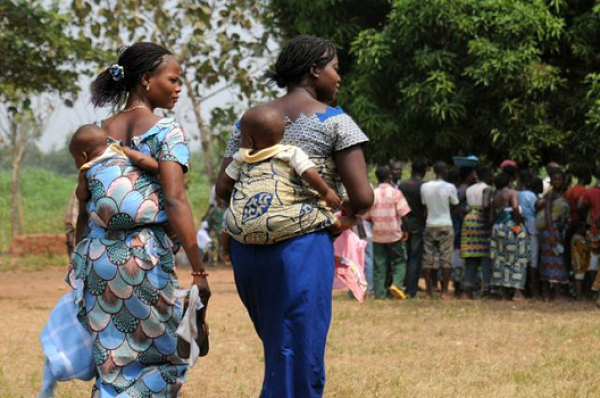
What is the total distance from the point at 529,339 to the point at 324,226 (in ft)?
17.0

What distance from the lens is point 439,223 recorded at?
1268 centimetres

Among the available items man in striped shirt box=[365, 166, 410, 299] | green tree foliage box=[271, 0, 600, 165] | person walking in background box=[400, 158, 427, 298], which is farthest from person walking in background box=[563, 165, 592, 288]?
man in striped shirt box=[365, 166, 410, 299]

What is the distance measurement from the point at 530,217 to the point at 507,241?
0.42 m

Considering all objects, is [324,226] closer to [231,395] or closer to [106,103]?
[106,103]

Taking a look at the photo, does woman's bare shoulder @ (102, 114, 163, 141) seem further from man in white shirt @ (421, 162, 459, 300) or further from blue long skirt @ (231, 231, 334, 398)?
man in white shirt @ (421, 162, 459, 300)

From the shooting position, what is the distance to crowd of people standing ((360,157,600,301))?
484 inches

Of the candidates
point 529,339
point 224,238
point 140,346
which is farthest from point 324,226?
point 529,339

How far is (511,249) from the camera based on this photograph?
490 inches

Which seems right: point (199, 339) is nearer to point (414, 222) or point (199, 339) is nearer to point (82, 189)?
point (82, 189)

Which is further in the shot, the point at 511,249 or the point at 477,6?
the point at 477,6

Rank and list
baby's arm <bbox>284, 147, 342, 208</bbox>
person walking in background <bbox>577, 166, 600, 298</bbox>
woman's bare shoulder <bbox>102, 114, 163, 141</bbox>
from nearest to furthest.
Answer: baby's arm <bbox>284, 147, 342, 208</bbox>, woman's bare shoulder <bbox>102, 114, 163, 141</bbox>, person walking in background <bbox>577, 166, 600, 298</bbox>

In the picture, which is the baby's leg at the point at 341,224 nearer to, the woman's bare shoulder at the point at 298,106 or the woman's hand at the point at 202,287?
the woman's bare shoulder at the point at 298,106

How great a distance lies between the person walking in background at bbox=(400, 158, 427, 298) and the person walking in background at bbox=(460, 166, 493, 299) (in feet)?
1.77

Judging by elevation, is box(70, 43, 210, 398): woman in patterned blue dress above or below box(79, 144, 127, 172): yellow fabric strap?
below
